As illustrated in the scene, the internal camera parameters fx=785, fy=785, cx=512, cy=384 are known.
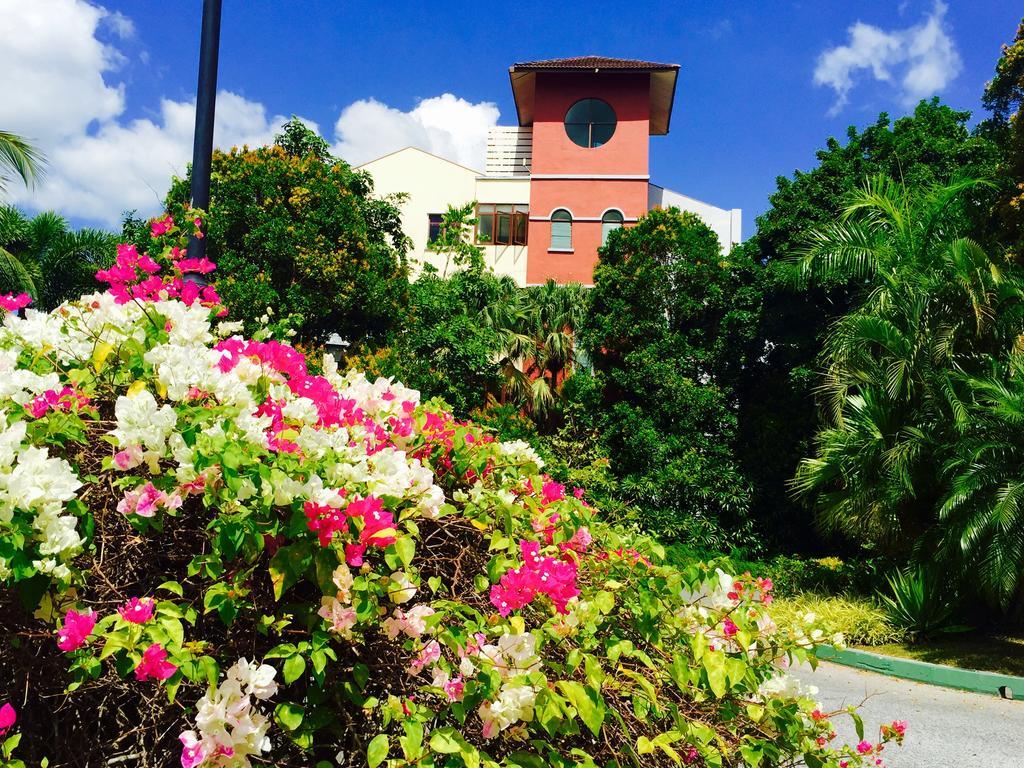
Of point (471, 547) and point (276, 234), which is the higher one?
point (276, 234)

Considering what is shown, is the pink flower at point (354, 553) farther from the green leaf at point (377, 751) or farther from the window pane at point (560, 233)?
the window pane at point (560, 233)

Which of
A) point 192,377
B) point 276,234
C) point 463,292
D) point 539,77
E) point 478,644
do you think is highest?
point 539,77

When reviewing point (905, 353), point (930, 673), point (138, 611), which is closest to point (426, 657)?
point (138, 611)

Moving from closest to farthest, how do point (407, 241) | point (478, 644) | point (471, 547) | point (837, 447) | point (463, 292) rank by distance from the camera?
1. point (478, 644)
2. point (471, 547)
3. point (837, 447)
4. point (463, 292)
5. point (407, 241)

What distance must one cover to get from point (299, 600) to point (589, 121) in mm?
23912

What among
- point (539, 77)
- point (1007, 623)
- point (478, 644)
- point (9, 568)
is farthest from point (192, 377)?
point (539, 77)

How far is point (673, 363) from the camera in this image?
1627 cm

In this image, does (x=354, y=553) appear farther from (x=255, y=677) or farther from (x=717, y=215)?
(x=717, y=215)

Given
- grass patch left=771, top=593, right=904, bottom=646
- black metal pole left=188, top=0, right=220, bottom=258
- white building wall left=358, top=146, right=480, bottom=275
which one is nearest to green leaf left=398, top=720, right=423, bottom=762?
black metal pole left=188, top=0, right=220, bottom=258

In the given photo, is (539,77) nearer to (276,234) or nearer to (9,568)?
(276,234)

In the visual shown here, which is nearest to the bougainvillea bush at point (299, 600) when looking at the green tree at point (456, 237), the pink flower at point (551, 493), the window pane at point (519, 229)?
the pink flower at point (551, 493)

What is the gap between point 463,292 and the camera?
61.0 ft

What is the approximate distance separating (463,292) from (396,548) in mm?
16902

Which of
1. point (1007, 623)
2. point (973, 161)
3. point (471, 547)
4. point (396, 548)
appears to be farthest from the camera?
point (973, 161)
